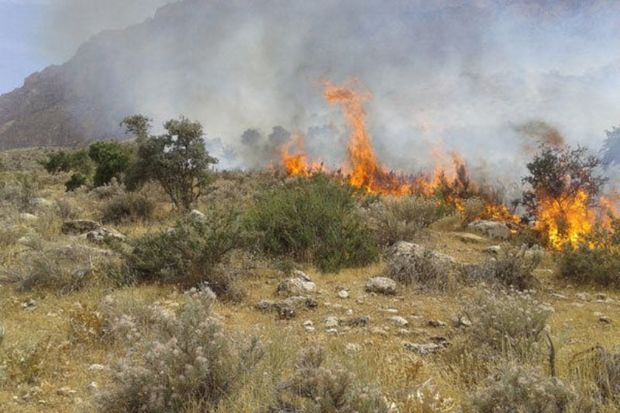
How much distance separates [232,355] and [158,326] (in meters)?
0.76

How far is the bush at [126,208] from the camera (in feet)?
43.6

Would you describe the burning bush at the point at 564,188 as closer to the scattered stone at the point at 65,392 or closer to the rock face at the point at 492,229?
the rock face at the point at 492,229

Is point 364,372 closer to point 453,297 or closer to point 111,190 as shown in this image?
point 453,297

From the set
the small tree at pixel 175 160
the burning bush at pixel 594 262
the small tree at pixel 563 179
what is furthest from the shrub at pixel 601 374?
the small tree at pixel 175 160

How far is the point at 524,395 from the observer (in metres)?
2.76

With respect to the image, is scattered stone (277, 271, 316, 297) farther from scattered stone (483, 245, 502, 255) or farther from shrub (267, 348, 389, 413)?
scattered stone (483, 245, 502, 255)

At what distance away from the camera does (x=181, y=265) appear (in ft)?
22.4

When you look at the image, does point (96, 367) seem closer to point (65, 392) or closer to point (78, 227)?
point (65, 392)

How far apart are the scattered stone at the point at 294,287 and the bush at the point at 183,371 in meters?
2.88

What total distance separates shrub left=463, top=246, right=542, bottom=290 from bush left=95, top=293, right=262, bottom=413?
497 centimetres

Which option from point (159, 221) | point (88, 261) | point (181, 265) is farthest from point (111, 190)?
point (181, 265)

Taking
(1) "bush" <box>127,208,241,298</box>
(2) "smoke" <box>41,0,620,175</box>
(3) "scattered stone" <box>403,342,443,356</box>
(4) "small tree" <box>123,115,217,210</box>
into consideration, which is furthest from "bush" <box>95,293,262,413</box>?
(2) "smoke" <box>41,0,620,175</box>

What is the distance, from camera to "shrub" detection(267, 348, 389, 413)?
281 centimetres

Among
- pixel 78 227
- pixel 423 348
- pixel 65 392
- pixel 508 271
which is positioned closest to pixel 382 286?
pixel 423 348
